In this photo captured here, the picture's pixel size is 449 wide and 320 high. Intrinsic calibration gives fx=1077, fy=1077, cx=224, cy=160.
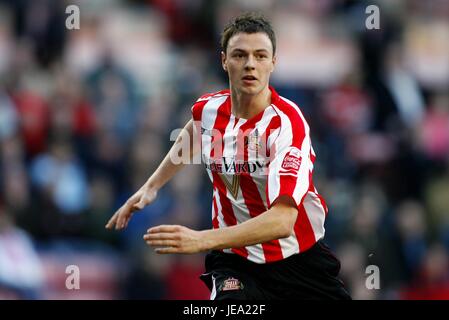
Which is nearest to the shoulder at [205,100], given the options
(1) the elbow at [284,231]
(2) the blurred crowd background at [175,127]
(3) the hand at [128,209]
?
(3) the hand at [128,209]

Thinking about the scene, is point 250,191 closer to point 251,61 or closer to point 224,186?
point 224,186

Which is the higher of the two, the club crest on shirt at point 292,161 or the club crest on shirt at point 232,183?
the club crest on shirt at point 292,161

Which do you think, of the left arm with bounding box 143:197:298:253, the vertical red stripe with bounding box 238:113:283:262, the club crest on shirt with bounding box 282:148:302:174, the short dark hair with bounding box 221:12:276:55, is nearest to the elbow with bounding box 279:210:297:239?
the left arm with bounding box 143:197:298:253

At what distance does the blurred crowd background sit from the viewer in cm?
1102

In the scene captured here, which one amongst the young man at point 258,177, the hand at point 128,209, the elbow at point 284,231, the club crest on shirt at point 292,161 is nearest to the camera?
the elbow at point 284,231

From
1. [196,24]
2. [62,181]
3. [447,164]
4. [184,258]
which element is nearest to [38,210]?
[62,181]

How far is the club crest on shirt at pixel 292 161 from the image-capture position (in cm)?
650

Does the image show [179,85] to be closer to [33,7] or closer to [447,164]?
[33,7]

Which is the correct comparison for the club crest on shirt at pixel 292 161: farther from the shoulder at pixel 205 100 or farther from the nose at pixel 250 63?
the shoulder at pixel 205 100

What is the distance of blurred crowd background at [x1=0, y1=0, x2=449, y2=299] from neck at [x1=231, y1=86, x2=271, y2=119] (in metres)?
3.94

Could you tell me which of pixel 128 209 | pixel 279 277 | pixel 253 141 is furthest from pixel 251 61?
pixel 279 277

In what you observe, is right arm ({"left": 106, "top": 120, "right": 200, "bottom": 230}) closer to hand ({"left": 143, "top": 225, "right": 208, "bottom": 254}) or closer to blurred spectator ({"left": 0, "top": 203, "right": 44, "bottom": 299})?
hand ({"left": 143, "top": 225, "right": 208, "bottom": 254})

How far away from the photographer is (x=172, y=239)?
588cm

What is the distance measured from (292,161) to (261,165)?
31cm
